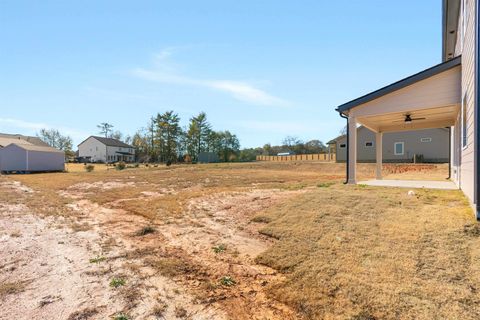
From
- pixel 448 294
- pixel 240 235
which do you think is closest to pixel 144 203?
pixel 240 235

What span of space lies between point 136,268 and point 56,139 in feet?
212

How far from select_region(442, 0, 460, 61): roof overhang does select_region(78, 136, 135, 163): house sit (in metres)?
50.0

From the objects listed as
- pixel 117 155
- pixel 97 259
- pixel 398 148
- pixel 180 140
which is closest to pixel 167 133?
pixel 180 140

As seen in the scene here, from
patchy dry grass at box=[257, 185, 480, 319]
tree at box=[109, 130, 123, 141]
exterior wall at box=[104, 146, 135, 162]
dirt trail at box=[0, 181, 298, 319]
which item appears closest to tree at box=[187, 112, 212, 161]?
exterior wall at box=[104, 146, 135, 162]

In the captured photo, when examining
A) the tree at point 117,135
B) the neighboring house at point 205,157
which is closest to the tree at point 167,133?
the neighboring house at point 205,157

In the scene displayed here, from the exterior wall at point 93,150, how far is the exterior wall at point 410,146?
143 feet

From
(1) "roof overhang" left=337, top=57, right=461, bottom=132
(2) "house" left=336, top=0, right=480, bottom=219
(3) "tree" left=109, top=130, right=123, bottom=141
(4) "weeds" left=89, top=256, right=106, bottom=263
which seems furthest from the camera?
(3) "tree" left=109, top=130, right=123, bottom=141

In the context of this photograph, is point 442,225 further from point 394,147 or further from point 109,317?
point 394,147

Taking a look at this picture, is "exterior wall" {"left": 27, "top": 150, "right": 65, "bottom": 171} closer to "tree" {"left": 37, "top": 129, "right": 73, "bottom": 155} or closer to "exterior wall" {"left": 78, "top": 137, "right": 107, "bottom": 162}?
"exterior wall" {"left": 78, "top": 137, "right": 107, "bottom": 162}

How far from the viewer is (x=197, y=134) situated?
4744cm

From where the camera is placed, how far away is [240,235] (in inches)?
186

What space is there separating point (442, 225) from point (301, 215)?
7.06 ft

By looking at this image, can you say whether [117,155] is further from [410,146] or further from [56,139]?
[410,146]

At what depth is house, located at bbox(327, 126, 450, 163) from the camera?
21.7 m
